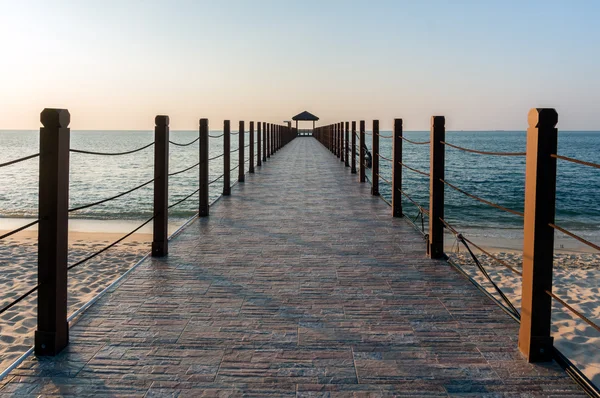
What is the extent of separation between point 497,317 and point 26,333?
14.0 ft

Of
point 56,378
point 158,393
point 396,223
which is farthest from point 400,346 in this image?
point 396,223

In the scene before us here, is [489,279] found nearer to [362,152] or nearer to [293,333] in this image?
[293,333]

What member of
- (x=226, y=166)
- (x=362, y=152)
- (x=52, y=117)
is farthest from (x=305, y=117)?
(x=52, y=117)

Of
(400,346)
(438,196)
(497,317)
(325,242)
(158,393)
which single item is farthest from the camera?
(325,242)

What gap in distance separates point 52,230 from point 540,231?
189cm

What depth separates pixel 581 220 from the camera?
16.8m

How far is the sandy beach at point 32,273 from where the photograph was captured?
482cm

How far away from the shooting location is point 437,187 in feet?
12.0

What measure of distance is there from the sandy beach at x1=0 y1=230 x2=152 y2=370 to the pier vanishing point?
2.01 metres

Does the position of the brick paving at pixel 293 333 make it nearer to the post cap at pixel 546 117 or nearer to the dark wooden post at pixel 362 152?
the post cap at pixel 546 117

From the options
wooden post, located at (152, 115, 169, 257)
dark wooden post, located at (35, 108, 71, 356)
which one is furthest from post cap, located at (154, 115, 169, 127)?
dark wooden post, located at (35, 108, 71, 356)

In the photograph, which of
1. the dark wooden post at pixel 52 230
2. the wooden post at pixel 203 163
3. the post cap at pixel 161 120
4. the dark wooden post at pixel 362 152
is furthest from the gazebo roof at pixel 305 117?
the dark wooden post at pixel 52 230

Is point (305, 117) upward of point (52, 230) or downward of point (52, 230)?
upward

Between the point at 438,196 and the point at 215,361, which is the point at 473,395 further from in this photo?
the point at 438,196
